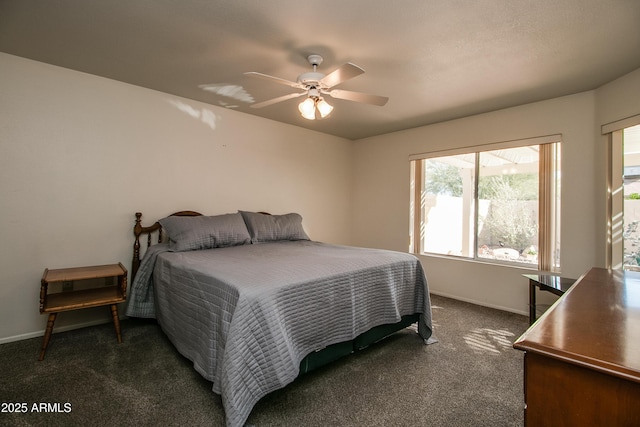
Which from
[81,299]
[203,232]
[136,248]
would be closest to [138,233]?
[136,248]

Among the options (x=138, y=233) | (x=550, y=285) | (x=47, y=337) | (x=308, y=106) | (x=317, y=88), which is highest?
(x=317, y=88)

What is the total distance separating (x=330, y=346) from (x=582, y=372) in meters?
1.58

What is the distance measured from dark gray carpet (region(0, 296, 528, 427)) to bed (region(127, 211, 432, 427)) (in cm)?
15

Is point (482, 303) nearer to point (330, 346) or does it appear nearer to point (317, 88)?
point (330, 346)

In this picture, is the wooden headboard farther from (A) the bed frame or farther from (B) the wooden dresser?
(B) the wooden dresser

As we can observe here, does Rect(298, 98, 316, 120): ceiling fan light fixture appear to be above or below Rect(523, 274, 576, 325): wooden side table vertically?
above

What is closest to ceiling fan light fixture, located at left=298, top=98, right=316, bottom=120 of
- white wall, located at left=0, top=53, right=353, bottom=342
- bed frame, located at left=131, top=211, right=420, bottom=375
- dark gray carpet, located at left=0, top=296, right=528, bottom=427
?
white wall, located at left=0, top=53, right=353, bottom=342

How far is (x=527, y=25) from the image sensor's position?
192cm

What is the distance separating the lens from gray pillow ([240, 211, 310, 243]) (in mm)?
3449

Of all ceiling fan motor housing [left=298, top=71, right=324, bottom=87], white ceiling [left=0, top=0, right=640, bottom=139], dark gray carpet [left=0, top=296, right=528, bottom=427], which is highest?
white ceiling [left=0, top=0, right=640, bottom=139]

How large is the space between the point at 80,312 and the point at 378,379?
9.09ft

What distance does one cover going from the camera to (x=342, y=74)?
6.56ft

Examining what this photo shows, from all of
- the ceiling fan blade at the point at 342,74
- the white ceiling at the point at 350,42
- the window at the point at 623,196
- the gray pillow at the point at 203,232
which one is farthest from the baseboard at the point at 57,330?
the window at the point at 623,196

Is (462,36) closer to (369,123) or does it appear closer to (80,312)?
(369,123)
